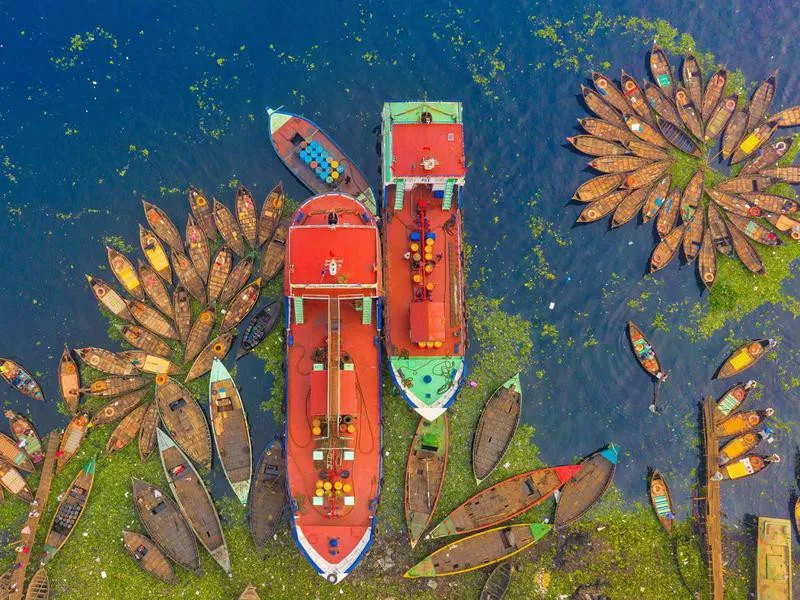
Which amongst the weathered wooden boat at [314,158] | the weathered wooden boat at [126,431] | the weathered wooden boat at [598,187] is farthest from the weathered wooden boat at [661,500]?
the weathered wooden boat at [126,431]

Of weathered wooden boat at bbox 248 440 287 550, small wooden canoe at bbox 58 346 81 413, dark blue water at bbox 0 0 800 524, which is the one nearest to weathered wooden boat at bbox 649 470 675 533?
A: dark blue water at bbox 0 0 800 524

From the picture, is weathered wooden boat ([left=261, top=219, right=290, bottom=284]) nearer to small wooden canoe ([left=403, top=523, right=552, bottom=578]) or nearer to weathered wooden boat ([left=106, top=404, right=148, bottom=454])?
weathered wooden boat ([left=106, top=404, right=148, bottom=454])

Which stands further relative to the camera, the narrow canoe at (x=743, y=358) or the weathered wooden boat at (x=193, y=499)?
the narrow canoe at (x=743, y=358)

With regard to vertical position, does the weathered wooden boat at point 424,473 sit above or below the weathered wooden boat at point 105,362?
below

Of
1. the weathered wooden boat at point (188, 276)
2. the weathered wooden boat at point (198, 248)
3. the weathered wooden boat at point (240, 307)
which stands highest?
the weathered wooden boat at point (198, 248)

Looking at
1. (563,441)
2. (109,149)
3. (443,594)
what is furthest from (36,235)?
(563,441)

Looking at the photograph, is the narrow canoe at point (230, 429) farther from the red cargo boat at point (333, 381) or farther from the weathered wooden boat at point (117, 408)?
the weathered wooden boat at point (117, 408)

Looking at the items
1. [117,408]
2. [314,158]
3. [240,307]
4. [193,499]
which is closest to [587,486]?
[193,499]
